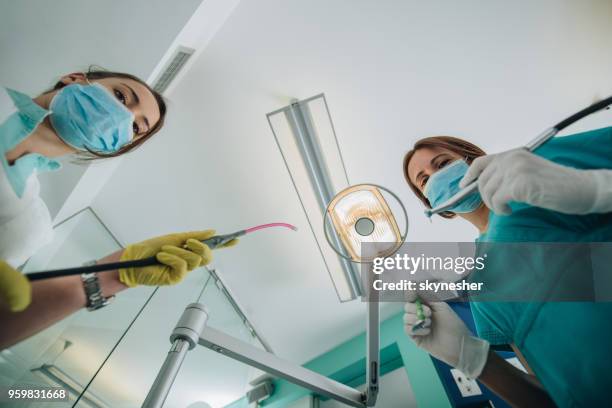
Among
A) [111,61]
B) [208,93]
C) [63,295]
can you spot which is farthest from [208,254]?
[111,61]

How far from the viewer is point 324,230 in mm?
892

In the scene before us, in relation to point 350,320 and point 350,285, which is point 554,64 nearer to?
point 350,285

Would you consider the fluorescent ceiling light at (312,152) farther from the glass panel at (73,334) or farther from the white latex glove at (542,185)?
the glass panel at (73,334)

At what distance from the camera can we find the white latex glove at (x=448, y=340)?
2.57ft

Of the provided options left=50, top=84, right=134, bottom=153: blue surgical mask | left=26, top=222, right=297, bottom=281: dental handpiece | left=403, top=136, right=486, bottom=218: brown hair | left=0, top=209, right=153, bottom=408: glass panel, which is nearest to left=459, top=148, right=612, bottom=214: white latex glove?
left=403, top=136, right=486, bottom=218: brown hair

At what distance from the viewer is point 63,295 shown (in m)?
0.56

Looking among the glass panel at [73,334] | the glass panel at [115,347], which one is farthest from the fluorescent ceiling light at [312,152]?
the glass panel at [73,334]

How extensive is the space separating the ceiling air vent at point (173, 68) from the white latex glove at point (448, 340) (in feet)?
4.70

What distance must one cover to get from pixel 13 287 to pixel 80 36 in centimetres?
132

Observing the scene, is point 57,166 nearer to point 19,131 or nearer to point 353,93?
point 19,131

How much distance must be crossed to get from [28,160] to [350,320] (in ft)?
6.96

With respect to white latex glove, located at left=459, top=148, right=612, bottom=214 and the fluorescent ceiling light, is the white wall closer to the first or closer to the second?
the fluorescent ceiling light

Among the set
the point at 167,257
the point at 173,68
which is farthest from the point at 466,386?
the point at 173,68

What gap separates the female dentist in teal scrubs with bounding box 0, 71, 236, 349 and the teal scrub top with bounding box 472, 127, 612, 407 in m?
0.86
